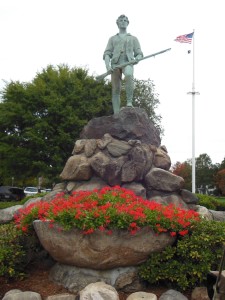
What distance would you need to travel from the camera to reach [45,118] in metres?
21.0

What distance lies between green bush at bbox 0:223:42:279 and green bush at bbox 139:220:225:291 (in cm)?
174

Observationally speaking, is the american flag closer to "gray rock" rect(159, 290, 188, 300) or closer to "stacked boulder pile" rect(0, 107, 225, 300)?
"stacked boulder pile" rect(0, 107, 225, 300)

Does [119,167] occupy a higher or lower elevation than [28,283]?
higher

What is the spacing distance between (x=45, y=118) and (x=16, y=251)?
15681 millimetres

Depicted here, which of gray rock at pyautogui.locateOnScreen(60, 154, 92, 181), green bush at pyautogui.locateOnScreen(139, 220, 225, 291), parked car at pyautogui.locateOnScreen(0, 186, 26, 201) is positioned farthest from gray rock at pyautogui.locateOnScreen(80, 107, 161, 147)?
parked car at pyautogui.locateOnScreen(0, 186, 26, 201)

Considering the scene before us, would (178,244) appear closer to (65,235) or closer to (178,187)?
(65,235)

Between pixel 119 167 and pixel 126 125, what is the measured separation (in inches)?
49.4

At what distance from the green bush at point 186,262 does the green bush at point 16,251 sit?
174 centimetres

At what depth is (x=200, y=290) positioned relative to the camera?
17.1 ft

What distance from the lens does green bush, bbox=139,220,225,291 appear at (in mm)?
5289

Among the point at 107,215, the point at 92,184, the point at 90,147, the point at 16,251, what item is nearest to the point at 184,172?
the point at 90,147

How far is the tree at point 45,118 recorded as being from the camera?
2027 cm

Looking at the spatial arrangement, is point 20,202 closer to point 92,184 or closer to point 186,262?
point 92,184

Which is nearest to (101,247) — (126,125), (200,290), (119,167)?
(200,290)
